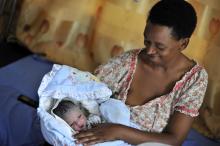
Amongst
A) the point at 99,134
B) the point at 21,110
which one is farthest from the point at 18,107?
the point at 99,134

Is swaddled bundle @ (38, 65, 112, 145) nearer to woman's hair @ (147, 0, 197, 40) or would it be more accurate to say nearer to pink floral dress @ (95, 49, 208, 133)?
pink floral dress @ (95, 49, 208, 133)

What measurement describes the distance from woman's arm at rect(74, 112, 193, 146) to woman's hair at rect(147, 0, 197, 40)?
343 millimetres

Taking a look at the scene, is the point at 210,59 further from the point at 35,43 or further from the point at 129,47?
the point at 35,43

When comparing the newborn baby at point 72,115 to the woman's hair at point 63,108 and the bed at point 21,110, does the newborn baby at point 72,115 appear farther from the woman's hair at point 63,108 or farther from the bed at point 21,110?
the bed at point 21,110

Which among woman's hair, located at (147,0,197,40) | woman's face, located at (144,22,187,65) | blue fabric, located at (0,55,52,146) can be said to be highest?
woman's hair, located at (147,0,197,40)

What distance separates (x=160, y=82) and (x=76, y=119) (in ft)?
1.42

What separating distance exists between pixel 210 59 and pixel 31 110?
971 millimetres

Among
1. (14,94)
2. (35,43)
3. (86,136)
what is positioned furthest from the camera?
(35,43)

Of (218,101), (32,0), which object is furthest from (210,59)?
(32,0)

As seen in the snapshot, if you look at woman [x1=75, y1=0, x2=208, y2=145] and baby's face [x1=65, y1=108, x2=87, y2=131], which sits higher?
woman [x1=75, y1=0, x2=208, y2=145]

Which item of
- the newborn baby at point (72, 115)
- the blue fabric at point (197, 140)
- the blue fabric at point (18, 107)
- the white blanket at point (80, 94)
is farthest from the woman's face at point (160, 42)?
the blue fabric at point (18, 107)

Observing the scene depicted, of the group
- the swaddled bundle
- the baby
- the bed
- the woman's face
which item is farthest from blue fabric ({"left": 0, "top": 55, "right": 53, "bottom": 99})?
the woman's face

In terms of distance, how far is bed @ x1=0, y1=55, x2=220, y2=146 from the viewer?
1965mm

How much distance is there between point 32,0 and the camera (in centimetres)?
263
